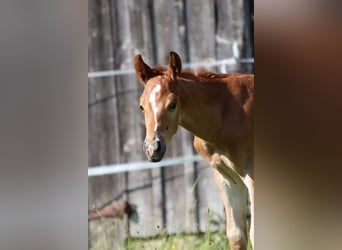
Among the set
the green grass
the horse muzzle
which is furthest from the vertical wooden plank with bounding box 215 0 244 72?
the green grass

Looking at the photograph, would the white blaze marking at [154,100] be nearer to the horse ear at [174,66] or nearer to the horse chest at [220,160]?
the horse ear at [174,66]

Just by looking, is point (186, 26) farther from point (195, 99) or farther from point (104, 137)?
point (104, 137)

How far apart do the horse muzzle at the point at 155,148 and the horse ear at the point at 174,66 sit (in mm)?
298

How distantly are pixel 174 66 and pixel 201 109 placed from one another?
0.24 metres

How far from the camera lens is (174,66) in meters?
2.87

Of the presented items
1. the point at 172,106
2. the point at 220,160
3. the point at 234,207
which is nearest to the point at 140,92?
the point at 172,106

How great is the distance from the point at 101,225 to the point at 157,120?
586 millimetres

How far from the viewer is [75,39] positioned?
3.07 meters

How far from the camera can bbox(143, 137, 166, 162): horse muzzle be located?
2.86 m

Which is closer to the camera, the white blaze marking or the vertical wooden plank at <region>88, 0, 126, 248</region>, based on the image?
the white blaze marking

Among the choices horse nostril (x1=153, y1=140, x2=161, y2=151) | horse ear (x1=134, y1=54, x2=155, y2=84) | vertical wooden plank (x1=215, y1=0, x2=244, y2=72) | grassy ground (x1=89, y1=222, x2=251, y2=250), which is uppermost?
vertical wooden plank (x1=215, y1=0, x2=244, y2=72)

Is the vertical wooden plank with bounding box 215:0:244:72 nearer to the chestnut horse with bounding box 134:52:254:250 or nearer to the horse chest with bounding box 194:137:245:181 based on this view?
the chestnut horse with bounding box 134:52:254:250

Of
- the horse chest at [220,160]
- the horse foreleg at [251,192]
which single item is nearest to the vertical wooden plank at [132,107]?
the horse chest at [220,160]

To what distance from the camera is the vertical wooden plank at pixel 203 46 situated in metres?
2.91
